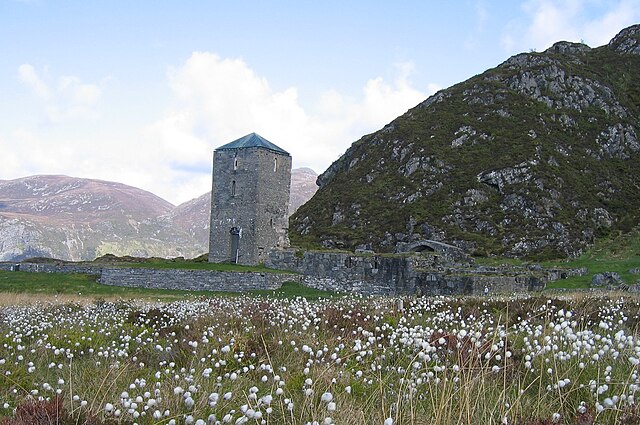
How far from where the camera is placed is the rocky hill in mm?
48656

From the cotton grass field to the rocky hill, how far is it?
127ft

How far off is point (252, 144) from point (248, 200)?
3.84 m

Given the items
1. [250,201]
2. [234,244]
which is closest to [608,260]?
[250,201]

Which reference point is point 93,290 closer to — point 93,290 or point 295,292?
point 93,290

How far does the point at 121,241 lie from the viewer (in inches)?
6644

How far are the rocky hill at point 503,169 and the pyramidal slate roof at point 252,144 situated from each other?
→ 14.4m

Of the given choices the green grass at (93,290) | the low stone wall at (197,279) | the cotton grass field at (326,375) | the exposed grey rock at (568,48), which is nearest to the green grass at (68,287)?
the green grass at (93,290)

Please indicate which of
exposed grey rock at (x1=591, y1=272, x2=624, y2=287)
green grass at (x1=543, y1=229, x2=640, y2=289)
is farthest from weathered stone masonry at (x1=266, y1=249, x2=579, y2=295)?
exposed grey rock at (x1=591, y1=272, x2=624, y2=287)

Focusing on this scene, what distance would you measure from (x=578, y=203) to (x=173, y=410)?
51430 mm

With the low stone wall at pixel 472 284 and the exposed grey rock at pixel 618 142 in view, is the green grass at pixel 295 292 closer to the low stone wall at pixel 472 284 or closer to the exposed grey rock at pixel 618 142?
the low stone wall at pixel 472 284

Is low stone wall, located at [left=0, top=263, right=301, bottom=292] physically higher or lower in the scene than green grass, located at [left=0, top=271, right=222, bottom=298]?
higher

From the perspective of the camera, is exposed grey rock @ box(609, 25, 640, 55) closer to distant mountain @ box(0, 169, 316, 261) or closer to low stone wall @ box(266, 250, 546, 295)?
low stone wall @ box(266, 250, 546, 295)

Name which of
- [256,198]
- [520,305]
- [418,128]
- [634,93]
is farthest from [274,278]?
[634,93]

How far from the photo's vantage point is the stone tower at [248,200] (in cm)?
3891
